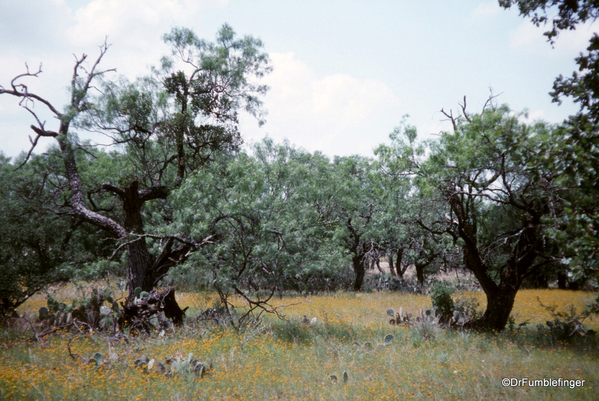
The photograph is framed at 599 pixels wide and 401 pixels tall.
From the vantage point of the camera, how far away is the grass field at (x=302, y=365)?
5086 mm

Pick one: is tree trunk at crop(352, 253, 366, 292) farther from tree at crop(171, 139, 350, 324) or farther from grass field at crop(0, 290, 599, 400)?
tree at crop(171, 139, 350, 324)

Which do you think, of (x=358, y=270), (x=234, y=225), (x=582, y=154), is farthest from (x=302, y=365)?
(x=358, y=270)

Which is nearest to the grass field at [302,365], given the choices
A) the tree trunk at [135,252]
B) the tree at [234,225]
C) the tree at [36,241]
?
the tree at [234,225]

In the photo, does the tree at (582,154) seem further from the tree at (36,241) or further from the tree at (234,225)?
the tree at (36,241)

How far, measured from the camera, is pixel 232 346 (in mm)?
7270

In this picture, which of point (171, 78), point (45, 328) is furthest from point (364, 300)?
point (171, 78)

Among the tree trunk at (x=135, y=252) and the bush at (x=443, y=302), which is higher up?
the tree trunk at (x=135, y=252)

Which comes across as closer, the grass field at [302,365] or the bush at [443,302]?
the grass field at [302,365]

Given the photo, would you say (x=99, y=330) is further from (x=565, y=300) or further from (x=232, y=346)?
(x=565, y=300)

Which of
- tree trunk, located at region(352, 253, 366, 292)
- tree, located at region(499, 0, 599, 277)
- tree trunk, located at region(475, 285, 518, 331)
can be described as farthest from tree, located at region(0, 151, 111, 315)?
tree trunk, located at region(352, 253, 366, 292)

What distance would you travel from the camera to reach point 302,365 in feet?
Result: 20.8

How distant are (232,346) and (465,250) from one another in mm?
7372

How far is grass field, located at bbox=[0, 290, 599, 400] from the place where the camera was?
5086mm

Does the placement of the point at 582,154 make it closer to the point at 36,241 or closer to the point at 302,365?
the point at 302,365
